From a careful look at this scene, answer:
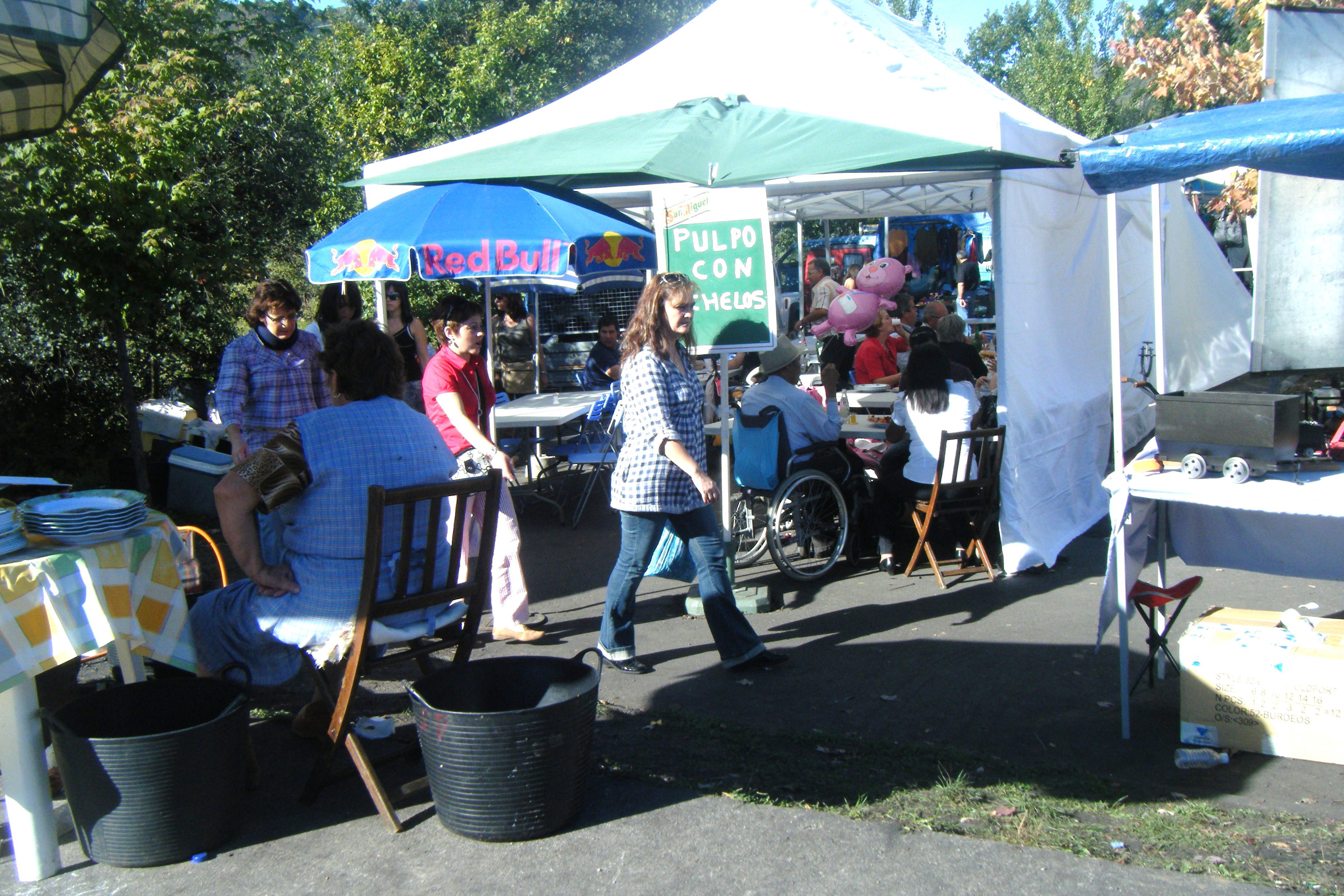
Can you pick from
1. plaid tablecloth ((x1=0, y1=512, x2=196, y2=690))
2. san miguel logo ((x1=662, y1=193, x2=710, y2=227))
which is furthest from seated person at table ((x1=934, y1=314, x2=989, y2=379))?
plaid tablecloth ((x1=0, y1=512, x2=196, y2=690))

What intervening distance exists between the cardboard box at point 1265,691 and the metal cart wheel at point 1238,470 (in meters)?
0.59

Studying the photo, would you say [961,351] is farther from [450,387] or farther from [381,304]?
[450,387]

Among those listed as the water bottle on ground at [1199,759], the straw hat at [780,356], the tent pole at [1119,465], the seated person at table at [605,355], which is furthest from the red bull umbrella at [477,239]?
the seated person at table at [605,355]

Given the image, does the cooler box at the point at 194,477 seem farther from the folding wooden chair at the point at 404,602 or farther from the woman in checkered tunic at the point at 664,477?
the folding wooden chair at the point at 404,602

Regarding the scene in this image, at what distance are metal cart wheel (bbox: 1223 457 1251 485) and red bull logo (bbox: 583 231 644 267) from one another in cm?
351

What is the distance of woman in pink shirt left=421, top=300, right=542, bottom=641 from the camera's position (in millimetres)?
4805

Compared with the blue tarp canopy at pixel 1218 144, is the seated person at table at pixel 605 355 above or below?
below

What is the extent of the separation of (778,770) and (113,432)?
7446mm

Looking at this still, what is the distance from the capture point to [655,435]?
14.1 ft

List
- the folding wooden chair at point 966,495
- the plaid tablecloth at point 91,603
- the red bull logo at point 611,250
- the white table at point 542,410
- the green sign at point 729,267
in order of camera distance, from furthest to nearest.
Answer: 1. the white table at point 542,410
2. the red bull logo at point 611,250
3. the folding wooden chair at point 966,495
4. the green sign at point 729,267
5. the plaid tablecloth at point 91,603

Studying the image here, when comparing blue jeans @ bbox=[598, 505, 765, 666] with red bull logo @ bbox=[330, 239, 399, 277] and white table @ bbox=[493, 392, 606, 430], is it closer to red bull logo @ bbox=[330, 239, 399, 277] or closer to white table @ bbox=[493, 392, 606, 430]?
red bull logo @ bbox=[330, 239, 399, 277]

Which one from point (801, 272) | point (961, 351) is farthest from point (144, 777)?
point (801, 272)

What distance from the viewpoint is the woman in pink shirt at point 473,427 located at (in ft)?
15.8

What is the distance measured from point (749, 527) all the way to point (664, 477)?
2.04 meters
